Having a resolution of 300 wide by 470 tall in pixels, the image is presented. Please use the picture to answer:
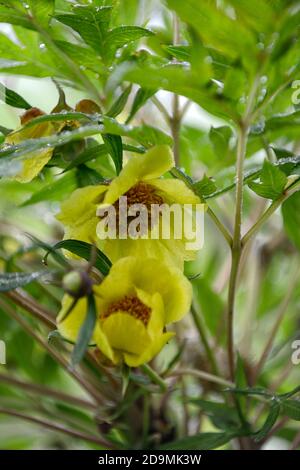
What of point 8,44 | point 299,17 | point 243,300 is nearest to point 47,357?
point 243,300

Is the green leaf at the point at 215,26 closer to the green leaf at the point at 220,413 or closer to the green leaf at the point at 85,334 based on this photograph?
the green leaf at the point at 85,334

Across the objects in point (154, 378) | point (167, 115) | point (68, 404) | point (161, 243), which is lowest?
point (68, 404)

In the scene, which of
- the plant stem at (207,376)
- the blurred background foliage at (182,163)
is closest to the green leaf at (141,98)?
the blurred background foliage at (182,163)

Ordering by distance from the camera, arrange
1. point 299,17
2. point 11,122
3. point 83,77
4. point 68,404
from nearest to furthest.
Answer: point 299,17
point 83,77
point 68,404
point 11,122

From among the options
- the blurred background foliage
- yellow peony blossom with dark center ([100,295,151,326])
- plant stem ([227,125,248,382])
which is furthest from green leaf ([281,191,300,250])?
yellow peony blossom with dark center ([100,295,151,326])

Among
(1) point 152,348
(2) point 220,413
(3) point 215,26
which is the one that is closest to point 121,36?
(3) point 215,26

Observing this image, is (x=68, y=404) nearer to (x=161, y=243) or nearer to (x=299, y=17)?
(x=161, y=243)

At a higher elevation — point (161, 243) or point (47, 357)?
point (161, 243)

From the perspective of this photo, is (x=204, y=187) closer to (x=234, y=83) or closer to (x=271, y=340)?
(x=234, y=83)
